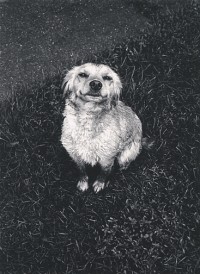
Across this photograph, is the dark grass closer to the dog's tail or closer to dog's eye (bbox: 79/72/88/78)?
the dog's tail

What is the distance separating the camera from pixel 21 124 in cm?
390

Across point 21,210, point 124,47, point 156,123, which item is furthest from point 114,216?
point 124,47

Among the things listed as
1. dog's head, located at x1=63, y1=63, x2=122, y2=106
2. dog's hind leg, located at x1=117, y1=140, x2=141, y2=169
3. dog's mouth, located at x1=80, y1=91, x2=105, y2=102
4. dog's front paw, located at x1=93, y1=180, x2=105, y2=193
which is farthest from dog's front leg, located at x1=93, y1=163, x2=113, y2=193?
dog's mouth, located at x1=80, y1=91, x2=105, y2=102

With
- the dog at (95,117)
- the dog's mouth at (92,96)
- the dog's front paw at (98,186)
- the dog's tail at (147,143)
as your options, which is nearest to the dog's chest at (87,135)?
the dog at (95,117)

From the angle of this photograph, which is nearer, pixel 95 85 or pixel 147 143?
pixel 95 85

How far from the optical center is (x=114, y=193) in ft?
11.6

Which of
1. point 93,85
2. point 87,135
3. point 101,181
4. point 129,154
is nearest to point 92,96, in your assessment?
point 93,85

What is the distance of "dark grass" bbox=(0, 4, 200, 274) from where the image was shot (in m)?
3.18

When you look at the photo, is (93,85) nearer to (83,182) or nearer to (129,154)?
(129,154)

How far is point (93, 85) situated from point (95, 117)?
0.32 m

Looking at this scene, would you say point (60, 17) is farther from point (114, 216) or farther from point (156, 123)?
point (114, 216)

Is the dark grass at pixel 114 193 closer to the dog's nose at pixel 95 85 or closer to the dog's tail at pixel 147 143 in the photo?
the dog's tail at pixel 147 143

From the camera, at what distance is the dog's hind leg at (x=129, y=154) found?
359cm

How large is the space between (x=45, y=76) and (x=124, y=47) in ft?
3.50
